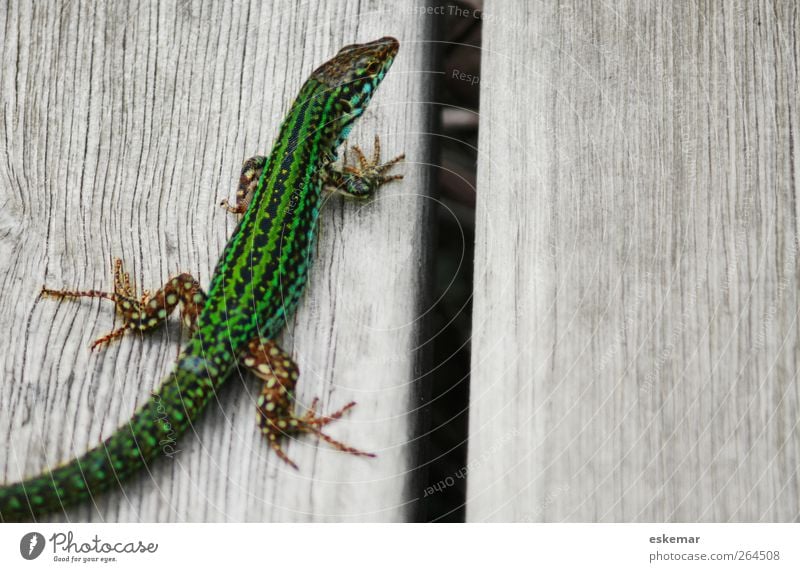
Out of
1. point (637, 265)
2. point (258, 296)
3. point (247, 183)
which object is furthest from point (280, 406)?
point (637, 265)

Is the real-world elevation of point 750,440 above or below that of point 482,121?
below

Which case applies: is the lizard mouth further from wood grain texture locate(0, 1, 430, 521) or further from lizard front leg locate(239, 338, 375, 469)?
lizard front leg locate(239, 338, 375, 469)

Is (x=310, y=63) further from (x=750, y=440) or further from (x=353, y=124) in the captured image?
(x=750, y=440)

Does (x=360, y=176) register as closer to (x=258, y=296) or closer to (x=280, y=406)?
(x=258, y=296)

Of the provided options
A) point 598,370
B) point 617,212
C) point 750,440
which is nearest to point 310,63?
point 617,212

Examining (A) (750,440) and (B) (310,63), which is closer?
(A) (750,440)

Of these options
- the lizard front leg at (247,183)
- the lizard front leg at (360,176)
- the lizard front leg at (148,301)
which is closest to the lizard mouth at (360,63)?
the lizard front leg at (360,176)

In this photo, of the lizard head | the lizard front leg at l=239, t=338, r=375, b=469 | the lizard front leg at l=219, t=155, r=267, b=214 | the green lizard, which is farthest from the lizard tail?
the lizard head
